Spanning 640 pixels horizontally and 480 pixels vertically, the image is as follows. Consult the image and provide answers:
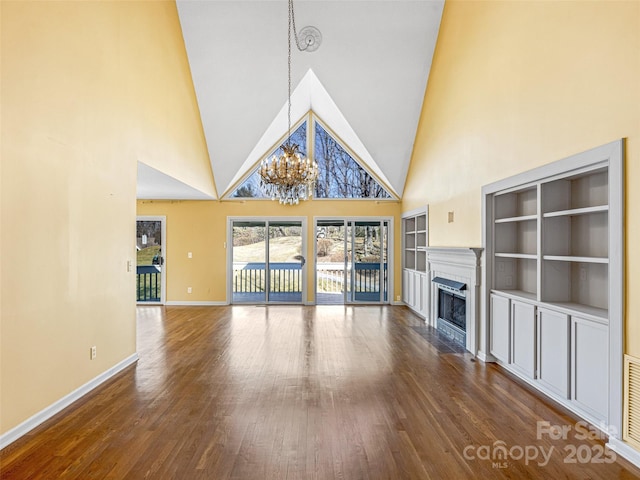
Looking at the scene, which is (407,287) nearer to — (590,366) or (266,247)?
(266,247)

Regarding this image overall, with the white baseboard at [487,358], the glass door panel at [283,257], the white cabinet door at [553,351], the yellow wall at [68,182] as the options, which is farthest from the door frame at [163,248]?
the white cabinet door at [553,351]

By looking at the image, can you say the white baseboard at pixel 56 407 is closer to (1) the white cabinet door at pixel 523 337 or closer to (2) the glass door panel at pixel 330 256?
(1) the white cabinet door at pixel 523 337

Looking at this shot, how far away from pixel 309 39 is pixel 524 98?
11.7 ft

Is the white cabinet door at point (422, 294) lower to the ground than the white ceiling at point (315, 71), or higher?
lower

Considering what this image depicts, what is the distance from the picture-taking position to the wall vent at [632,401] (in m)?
2.26

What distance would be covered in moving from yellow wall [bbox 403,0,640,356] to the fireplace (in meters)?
0.66

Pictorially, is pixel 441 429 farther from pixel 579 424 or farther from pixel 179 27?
pixel 179 27

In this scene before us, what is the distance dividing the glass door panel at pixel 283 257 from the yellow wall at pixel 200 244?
12.0 inches

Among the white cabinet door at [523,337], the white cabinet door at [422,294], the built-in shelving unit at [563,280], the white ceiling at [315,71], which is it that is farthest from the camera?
the white cabinet door at [422,294]

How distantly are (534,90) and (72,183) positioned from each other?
439 centimetres

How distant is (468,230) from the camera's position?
4793 mm

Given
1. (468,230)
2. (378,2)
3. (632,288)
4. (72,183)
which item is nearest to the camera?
(632,288)

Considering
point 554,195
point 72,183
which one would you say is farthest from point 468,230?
point 72,183

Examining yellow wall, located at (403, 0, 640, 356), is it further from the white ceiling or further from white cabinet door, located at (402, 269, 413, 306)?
white cabinet door, located at (402, 269, 413, 306)
